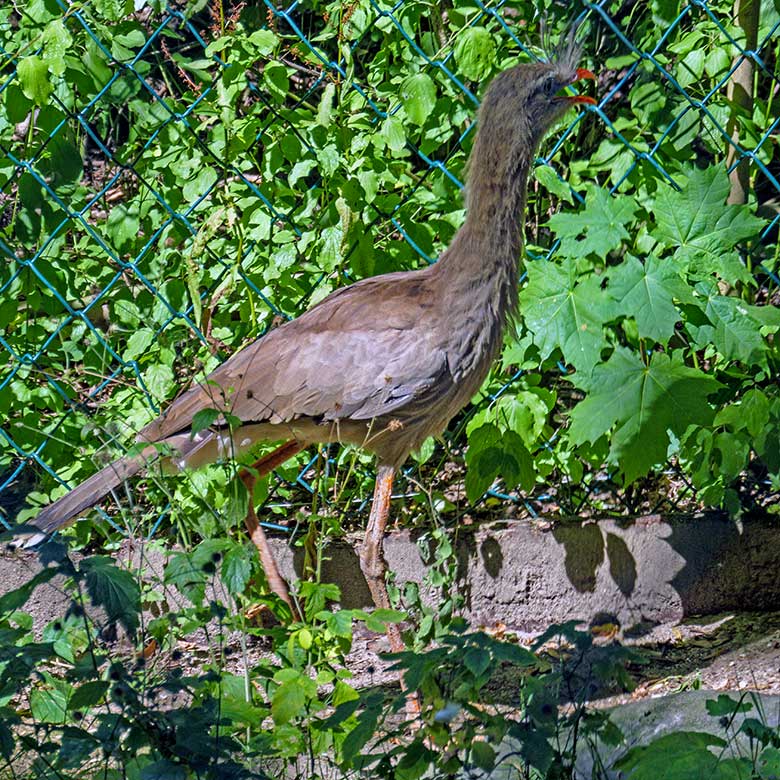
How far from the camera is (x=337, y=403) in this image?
12.0ft

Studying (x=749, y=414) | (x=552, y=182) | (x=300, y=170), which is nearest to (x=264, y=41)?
(x=300, y=170)

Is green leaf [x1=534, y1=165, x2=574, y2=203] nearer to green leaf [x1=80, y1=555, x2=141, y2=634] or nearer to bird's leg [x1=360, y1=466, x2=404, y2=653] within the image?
bird's leg [x1=360, y1=466, x2=404, y2=653]

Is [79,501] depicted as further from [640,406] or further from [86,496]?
[640,406]

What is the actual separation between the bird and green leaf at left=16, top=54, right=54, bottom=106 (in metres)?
0.95

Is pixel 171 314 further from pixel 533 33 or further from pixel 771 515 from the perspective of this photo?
pixel 771 515

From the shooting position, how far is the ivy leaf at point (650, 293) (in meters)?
3.57

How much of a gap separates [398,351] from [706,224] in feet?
3.10

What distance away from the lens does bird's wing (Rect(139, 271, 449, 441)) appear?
3.64 m

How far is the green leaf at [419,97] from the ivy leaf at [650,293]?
2.43ft

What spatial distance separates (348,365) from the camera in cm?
369

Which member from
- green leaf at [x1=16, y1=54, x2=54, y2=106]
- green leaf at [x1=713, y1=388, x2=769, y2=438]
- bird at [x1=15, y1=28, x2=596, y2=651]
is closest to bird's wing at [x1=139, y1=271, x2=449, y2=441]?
bird at [x1=15, y1=28, x2=596, y2=651]

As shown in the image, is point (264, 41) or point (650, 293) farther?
point (264, 41)

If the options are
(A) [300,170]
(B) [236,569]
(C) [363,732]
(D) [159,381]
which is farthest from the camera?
(D) [159,381]

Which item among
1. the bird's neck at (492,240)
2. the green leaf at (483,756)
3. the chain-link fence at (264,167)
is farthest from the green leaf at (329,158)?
the green leaf at (483,756)
